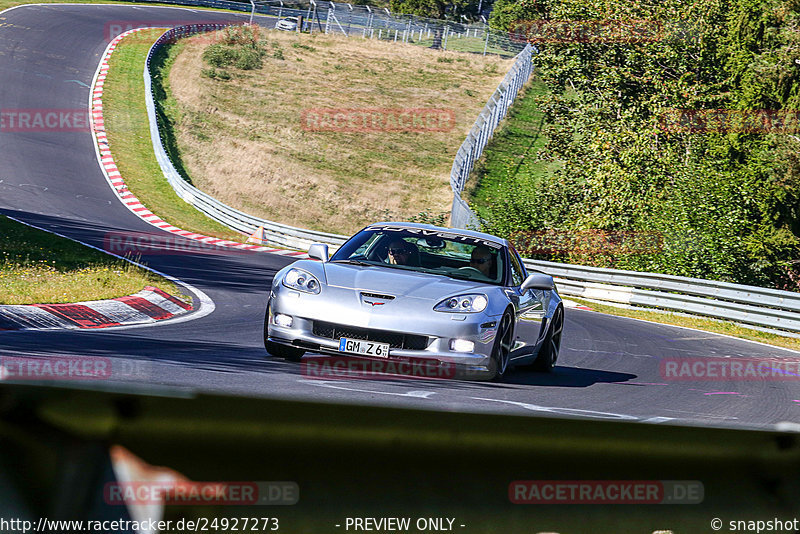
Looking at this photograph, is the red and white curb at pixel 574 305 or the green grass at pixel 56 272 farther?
the red and white curb at pixel 574 305

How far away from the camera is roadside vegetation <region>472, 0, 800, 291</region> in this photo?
2736 centimetres

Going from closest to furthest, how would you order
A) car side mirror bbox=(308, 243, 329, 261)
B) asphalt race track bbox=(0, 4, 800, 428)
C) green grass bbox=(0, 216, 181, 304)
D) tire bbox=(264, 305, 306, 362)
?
asphalt race track bbox=(0, 4, 800, 428) → tire bbox=(264, 305, 306, 362) → car side mirror bbox=(308, 243, 329, 261) → green grass bbox=(0, 216, 181, 304)

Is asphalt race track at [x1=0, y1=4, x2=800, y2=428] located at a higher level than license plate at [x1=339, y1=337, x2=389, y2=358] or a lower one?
lower

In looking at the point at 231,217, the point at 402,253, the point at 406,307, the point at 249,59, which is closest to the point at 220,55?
the point at 249,59

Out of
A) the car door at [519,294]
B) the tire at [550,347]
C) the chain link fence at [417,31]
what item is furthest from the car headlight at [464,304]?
the chain link fence at [417,31]

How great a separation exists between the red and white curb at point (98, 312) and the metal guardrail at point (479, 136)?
1816cm

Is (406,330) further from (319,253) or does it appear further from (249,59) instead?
(249,59)

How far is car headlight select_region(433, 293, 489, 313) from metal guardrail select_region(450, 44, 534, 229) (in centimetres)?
2181

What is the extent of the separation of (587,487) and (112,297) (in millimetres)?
9493

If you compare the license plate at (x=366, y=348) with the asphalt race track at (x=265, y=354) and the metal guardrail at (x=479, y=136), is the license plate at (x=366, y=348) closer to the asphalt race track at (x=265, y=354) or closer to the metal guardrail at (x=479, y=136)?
the asphalt race track at (x=265, y=354)

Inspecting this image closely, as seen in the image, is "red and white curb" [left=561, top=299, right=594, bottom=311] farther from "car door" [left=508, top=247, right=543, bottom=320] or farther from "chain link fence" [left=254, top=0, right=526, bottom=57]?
"chain link fence" [left=254, top=0, right=526, bottom=57]

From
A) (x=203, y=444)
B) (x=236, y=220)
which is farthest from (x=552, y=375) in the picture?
(x=236, y=220)

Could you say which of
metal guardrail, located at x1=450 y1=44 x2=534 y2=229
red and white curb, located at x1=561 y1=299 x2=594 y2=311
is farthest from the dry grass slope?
red and white curb, located at x1=561 y1=299 x2=594 y2=311

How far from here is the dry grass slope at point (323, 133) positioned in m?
40.4
